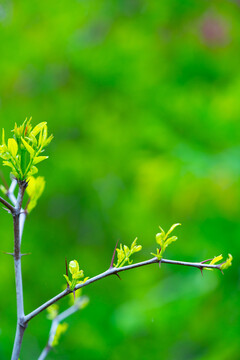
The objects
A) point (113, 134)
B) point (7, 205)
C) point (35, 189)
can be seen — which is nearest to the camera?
point (7, 205)

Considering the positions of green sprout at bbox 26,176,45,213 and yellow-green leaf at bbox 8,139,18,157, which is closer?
yellow-green leaf at bbox 8,139,18,157

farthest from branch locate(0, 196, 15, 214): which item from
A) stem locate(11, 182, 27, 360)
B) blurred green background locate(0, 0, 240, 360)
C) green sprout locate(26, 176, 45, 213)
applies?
blurred green background locate(0, 0, 240, 360)

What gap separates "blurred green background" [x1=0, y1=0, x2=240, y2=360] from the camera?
263 cm

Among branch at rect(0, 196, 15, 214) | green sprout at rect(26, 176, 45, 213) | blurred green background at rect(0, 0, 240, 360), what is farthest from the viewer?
blurred green background at rect(0, 0, 240, 360)

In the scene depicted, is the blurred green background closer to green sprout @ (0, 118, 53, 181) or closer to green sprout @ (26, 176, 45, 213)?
green sprout @ (26, 176, 45, 213)

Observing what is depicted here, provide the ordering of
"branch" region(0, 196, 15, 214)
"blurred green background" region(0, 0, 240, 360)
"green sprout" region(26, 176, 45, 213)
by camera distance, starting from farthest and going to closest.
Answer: "blurred green background" region(0, 0, 240, 360)
"green sprout" region(26, 176, 45, 213)
"branch" region(0, 196, 15, 214)

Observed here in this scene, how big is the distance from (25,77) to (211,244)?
76.2 inches

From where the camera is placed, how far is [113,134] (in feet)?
10.8

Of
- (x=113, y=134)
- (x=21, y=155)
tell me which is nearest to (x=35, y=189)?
(x=21, y=155)

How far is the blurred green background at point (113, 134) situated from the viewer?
2635mm

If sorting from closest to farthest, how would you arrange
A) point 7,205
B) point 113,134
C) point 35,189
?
point 7,205, point 35,189, point 113,134

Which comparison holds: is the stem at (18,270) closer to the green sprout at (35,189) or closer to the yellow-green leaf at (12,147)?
the yellow-green leaf at (12,147)

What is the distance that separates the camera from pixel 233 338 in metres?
2.02

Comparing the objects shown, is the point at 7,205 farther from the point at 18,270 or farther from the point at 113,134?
the point at 113,134
